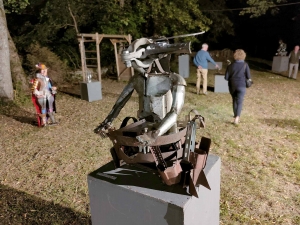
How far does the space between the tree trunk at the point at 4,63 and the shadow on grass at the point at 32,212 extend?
18.9 ft

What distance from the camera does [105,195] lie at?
2262 mm

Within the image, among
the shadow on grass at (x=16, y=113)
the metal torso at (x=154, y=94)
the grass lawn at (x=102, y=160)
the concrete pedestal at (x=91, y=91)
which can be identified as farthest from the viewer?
the concrete pedestal at (x=91, y=91)

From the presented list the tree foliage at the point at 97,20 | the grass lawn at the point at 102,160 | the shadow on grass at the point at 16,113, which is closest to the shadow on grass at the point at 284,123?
the grass lawn at the point at 102,160

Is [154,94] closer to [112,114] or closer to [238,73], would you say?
[112,114]

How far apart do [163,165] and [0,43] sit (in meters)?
8.10

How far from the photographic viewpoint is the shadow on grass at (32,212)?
3.33 meters

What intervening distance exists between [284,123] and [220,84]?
3.43 meters

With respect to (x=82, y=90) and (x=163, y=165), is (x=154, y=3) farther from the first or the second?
(x=163, y=165)

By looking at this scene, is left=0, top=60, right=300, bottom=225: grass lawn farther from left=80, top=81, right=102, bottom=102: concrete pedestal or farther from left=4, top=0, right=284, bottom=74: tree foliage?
left=4, top=0, right=284, bottom=74: tree foliage

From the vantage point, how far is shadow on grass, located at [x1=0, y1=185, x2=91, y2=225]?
3329mm

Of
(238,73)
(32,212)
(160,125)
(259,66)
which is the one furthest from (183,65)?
(160,125)

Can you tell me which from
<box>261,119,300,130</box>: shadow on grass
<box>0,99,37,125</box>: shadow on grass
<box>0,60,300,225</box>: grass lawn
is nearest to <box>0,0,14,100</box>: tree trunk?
<box>0,99,37,125</box>: shadow on grass

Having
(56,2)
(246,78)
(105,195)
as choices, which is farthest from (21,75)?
(105,195)

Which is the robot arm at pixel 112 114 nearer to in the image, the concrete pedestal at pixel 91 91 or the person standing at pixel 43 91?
the person standing at pixel 43 91
